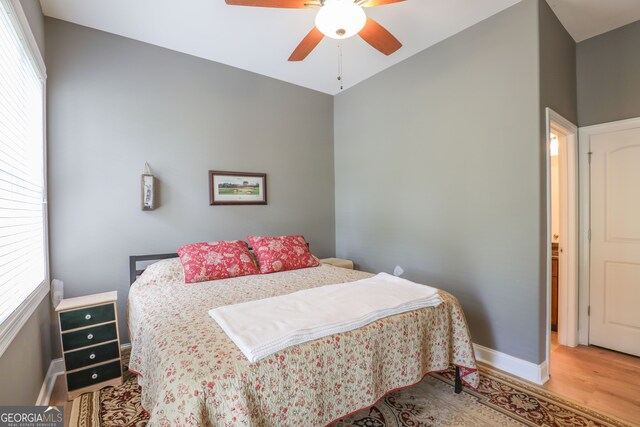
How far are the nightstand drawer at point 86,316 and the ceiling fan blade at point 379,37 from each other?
2.74 metres

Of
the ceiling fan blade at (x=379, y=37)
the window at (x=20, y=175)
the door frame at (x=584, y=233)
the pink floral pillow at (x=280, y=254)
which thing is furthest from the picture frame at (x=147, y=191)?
the door frame at (x=584, y=233)

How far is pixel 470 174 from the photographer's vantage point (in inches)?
109

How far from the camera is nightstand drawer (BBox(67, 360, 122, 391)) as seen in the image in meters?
2.18

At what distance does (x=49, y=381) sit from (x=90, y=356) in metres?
0.44

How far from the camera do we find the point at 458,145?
285 cm

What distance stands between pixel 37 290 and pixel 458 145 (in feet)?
11.5

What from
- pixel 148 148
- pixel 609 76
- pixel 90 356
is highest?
pixel 609 76

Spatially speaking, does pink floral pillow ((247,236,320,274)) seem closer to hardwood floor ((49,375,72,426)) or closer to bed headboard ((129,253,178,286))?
bed headboard ((129,253,178,286))

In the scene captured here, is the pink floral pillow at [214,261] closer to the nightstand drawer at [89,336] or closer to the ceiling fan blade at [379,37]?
the nightstand drawer at [89,336]

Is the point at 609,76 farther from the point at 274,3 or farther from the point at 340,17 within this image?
the point at 274,3

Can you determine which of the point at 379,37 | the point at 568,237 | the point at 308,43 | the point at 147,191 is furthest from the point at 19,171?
the point at 568,237

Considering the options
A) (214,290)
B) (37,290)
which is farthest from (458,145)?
(37,290)

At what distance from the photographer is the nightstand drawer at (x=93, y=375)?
2.18 metres

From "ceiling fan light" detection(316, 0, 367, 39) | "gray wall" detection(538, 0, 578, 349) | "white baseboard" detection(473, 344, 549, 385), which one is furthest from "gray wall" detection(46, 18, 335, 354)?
"gray wall" detection(538, 0, 578, 349)
